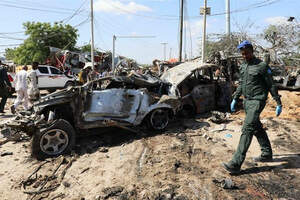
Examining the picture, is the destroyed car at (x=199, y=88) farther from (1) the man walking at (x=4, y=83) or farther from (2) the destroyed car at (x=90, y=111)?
(1) the man walking at (x=4, y=83)

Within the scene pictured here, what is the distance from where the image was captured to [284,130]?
19.7 feet

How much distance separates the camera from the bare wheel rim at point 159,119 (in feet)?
19.9

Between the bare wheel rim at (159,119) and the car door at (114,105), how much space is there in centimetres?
58

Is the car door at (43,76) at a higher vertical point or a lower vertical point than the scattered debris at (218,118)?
higher

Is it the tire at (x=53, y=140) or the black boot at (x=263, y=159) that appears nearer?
the black boot at (x=263, y=159)

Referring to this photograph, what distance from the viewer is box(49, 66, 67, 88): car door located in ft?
45.6

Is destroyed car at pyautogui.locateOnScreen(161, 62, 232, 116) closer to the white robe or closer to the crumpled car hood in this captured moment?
the crumpled car hood

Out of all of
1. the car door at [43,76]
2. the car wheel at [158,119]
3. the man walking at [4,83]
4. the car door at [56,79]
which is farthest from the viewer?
the car door at [56,79]

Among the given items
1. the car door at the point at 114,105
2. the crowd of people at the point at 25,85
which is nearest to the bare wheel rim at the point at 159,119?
the car door at the point at 114,105

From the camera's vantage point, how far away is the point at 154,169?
13.1 feet

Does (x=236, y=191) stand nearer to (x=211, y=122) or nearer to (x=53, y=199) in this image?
(x=53, y=199)

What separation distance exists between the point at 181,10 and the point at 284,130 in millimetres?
16322

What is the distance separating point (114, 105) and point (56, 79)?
32.5 feet

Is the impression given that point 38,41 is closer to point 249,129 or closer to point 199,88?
point 199,88
